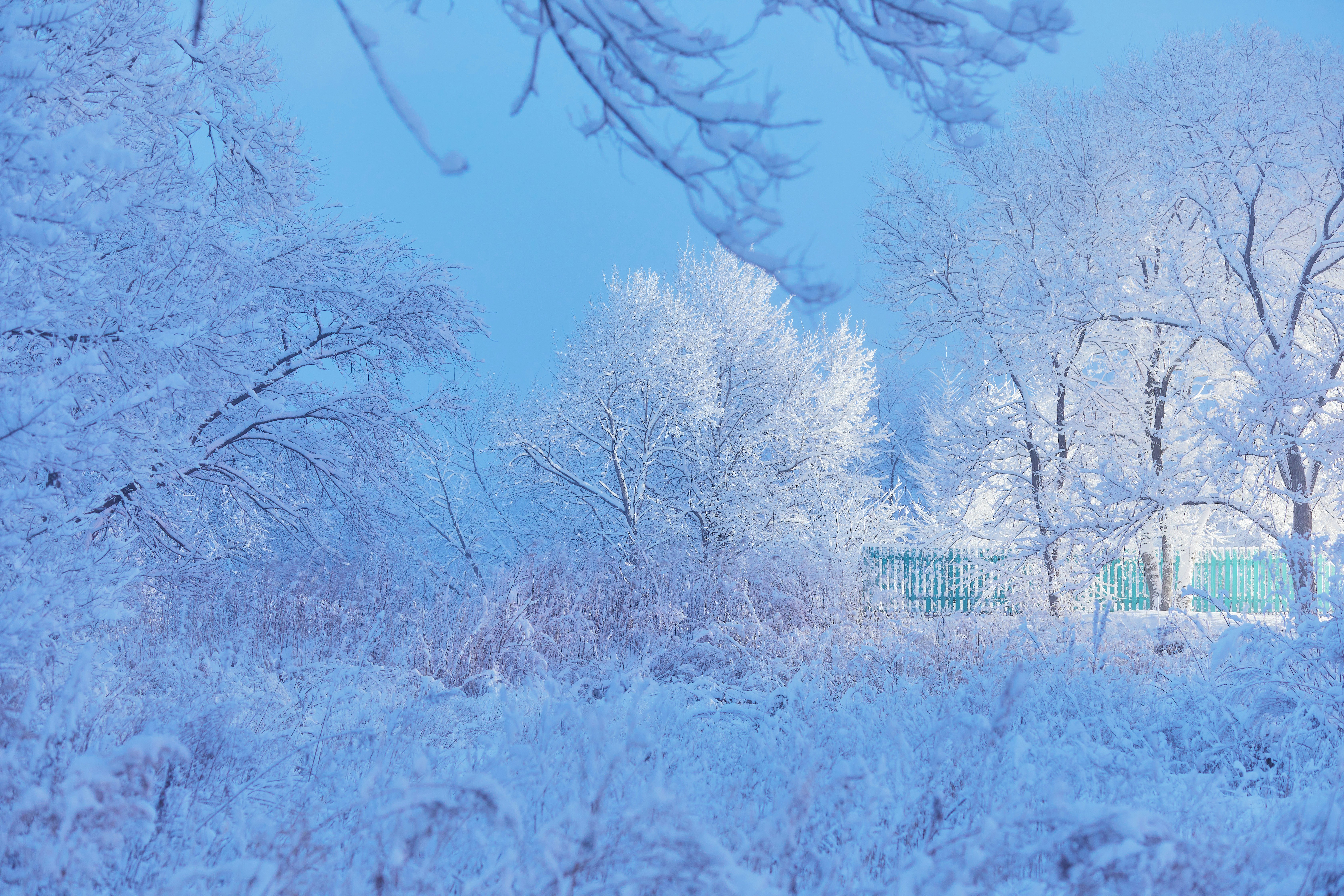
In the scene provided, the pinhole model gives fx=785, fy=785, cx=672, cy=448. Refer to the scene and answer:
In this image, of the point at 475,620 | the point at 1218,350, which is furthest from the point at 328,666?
the point at 1218,350

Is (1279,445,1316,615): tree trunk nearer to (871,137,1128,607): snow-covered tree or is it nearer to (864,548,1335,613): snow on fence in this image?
(871,137,1128,607): snow-covered tree

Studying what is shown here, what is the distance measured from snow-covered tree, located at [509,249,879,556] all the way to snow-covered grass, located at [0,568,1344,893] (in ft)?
29.6

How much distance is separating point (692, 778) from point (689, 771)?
0.48 meters

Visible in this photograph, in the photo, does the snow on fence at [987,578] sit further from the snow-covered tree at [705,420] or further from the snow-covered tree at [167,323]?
the snow-covered tree at [167,323]

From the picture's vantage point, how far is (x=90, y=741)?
2922 millimetres

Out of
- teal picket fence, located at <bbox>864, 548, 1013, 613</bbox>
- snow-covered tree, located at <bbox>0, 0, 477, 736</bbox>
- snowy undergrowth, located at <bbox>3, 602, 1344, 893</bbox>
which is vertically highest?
snow-covered tree, located at <bbox>0, 0, 477, 736</bbox>

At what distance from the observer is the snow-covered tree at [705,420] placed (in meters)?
15.9

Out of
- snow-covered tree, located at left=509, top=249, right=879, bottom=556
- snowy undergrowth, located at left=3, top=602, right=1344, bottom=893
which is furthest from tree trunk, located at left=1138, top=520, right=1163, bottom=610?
snowy undergrowth, located at left=3, top=602, right=1344, bottom=893

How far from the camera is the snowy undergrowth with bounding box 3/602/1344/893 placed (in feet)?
6.26

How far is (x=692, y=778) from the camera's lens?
3.05 m

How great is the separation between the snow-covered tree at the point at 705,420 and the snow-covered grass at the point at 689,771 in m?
9.01

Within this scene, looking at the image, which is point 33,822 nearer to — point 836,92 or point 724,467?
point 836,92

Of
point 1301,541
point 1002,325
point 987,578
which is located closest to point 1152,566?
point 987,578

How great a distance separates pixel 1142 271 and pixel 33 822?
12.8 meters
